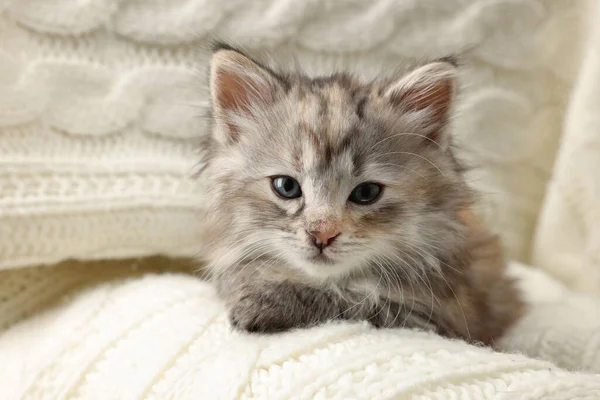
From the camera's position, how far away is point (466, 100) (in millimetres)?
1503

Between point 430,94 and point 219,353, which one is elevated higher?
point 430,94

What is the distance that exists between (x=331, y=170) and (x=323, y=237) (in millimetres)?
126

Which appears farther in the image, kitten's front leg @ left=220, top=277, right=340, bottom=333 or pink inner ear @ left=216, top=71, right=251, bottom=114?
pink inner ear @ left=216, top=71, right=251, bottom=114

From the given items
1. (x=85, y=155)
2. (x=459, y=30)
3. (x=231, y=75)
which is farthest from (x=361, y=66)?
(x=85, y=155)

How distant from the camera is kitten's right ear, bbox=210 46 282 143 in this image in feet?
3.58

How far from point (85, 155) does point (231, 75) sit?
45 cm

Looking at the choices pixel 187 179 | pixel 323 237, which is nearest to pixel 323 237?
pixel 323 237

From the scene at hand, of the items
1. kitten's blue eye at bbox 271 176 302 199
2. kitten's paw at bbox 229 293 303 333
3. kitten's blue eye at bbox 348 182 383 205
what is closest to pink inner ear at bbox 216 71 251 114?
kitten's blue eye at bbox 271 176 302 199

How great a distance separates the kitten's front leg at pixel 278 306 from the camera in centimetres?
98

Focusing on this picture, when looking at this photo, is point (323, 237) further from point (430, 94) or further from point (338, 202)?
point (430, 94)

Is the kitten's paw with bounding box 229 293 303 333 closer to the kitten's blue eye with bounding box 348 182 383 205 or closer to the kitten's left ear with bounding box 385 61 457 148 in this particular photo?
the kitten's blue eye with bounding box 348 182 383 205

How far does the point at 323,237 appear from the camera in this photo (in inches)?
37.7

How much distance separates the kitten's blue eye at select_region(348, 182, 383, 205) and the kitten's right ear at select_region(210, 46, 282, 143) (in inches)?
10.5

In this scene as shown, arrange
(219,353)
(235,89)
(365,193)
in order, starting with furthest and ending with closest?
(235,89) < (365,193) < (219,353)
